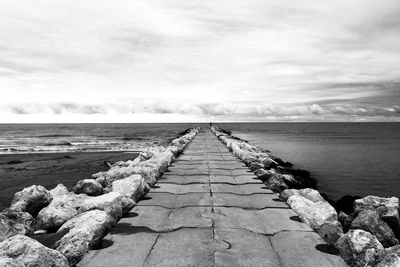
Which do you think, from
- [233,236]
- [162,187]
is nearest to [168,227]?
[233,236]

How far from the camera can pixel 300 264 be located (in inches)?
118

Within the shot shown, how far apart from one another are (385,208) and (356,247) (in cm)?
300

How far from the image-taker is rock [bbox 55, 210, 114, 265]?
120 inches

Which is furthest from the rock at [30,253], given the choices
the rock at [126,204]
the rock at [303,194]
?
the rock at [303,194]

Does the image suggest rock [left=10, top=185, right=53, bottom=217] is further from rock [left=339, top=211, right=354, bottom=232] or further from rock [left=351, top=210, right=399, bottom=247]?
rock [left=339, top=211, right=354, bottom=232]

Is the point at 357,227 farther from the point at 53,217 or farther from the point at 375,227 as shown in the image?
the point at 53,217

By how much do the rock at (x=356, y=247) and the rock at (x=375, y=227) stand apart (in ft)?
3.56

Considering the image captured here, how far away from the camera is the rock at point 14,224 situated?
4.01 meters

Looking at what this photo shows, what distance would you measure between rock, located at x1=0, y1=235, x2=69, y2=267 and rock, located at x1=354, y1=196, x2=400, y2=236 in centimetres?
494

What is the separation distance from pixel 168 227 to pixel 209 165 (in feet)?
18.7

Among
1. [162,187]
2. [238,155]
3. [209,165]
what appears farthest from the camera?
[238,155]

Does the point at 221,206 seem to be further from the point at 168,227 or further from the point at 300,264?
the point at 300,264

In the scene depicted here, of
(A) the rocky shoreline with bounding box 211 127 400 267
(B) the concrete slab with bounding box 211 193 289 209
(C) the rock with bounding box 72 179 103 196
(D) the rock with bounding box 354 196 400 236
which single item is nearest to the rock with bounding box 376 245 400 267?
(A) the rocky shoreline with bounding box 211 127 400 267

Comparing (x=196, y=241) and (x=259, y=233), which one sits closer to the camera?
(x=196, y=241)
